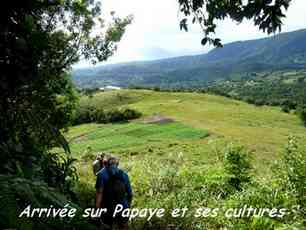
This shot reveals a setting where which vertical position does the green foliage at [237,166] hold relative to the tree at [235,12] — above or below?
below

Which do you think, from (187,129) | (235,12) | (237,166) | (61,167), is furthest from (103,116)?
(235,12)

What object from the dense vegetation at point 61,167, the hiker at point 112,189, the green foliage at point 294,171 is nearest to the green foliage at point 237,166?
the dense vegetation at point 61,167

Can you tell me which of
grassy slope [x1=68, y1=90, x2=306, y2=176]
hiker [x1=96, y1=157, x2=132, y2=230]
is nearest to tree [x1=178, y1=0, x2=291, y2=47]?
hiker [x1=96, y1=157, x2=132, y2=230]

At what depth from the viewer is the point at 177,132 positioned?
248ft

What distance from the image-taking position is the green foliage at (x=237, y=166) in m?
10.8

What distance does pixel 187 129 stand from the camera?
7794 cm

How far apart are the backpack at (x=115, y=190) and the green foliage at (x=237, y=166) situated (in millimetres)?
3824

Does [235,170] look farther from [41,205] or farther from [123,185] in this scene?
[41,205]

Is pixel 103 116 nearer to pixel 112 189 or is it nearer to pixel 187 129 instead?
pixel 187 129

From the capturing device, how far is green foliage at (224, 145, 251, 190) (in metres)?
10.8

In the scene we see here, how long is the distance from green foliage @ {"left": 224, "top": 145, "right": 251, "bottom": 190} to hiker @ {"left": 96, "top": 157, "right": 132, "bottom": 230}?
3.75 m

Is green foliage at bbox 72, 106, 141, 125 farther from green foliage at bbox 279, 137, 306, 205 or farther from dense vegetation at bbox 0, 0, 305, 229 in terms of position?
green foliage at bbox 279, 137, 306, 205

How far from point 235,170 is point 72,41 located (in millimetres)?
10792

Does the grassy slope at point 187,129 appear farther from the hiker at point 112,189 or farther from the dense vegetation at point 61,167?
the hiker at point 112,189
